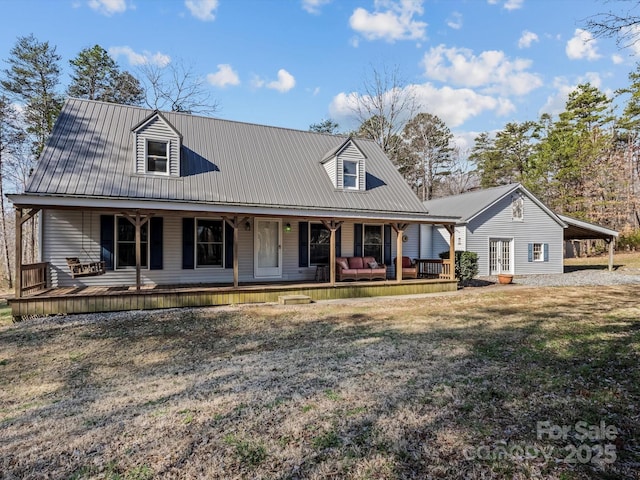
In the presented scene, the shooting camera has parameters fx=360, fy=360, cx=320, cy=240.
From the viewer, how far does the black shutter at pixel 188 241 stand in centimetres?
1115

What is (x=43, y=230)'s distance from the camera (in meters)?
10.0

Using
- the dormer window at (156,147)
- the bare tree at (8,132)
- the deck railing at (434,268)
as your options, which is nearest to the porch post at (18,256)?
the dormer window at (156,147)

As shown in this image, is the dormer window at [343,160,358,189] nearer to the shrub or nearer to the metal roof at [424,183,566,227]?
the shrub

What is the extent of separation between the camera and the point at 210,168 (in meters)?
11.8

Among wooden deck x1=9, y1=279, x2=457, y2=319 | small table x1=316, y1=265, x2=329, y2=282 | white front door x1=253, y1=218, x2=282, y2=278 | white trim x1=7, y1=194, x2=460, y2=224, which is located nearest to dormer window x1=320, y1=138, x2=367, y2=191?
white trim x1=7, y1=194, x2=460, y2=224

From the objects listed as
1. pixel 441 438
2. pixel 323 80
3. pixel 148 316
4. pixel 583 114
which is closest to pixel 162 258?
pixel 148 316

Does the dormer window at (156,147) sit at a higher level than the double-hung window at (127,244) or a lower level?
higher

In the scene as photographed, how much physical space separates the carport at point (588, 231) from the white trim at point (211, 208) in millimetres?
11203

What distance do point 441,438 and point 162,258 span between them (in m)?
9.83

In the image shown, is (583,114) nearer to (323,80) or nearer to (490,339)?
(323,80)

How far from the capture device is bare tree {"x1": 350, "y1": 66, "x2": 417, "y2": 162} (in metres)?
25.2

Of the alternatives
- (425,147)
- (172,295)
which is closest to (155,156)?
(172,295)

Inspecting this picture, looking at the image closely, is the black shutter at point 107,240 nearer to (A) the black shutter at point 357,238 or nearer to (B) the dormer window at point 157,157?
(B) the dormer window at point 157,157

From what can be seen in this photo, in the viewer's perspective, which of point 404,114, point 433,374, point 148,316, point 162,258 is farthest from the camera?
point 404,114
